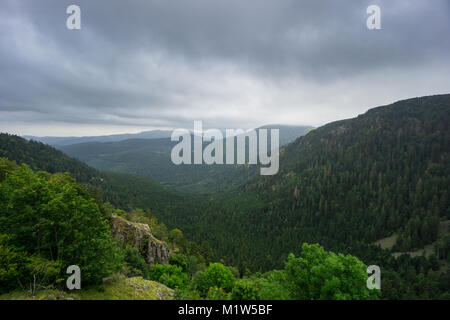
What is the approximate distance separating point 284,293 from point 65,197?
69.1 feet

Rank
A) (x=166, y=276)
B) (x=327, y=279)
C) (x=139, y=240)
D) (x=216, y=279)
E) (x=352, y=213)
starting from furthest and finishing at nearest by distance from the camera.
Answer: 1. (x=352, y=213)
2. (x=139, y=240)
3. (x=166, y=276)
4. (x=216, y=279)
5. (x=327, y=279)

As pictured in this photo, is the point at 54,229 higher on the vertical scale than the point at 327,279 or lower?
higher

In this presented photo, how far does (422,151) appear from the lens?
592ft

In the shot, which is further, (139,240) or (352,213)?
(352,213)

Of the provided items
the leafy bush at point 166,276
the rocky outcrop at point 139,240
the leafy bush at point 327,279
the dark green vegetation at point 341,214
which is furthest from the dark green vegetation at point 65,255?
the dark green vegetation at point 341,214

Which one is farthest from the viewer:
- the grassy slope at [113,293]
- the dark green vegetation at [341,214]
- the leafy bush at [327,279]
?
the dark green vegetation at [341,214]

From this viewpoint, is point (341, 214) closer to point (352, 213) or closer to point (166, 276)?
point (352, 213)

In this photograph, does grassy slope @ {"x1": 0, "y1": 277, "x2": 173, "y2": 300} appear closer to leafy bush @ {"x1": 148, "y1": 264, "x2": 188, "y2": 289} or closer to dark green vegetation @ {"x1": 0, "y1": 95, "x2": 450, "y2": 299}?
leafy bush @ {"x1": 148, "y1": 264, "x2": 188, "y2": 289}

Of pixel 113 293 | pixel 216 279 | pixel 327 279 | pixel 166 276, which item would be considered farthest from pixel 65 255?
pixel 216 279

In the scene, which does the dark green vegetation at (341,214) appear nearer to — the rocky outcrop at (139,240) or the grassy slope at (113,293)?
the rocky outcrop at (139,240)

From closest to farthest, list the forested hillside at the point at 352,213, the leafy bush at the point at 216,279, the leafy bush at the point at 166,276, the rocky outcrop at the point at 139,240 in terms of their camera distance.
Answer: the leafy bush at the point at 166,276
the leafy bush at the point at 216,279
the rocky outcrop at the point at 139,240
the forested hillside at the point at 352,213

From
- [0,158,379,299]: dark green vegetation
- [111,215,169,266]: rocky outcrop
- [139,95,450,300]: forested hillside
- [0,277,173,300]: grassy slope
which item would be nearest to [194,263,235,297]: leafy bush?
[0,277,173,300]: grassy slope
